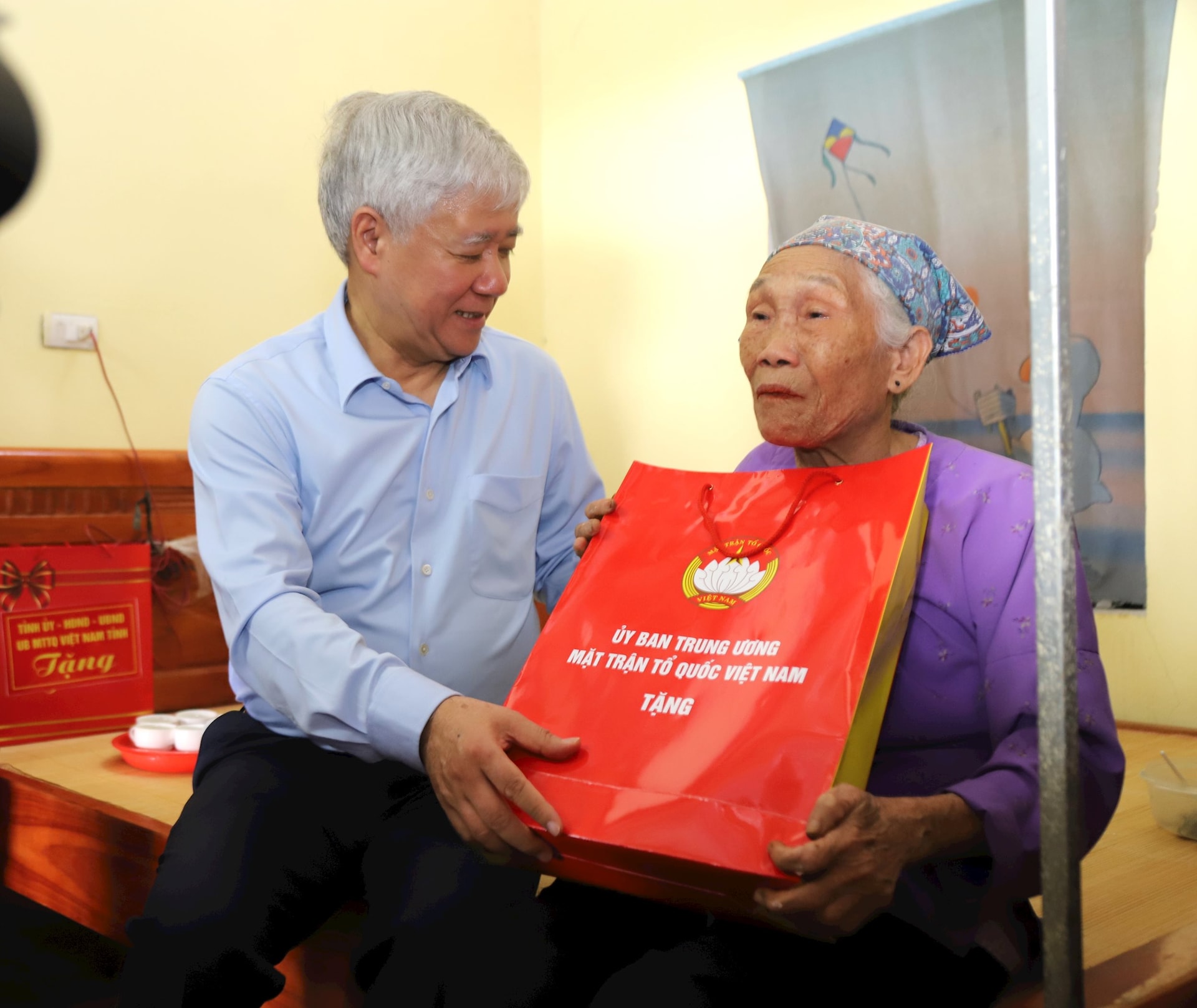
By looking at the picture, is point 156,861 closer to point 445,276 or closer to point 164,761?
point 164,761

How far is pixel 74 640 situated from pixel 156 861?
100cm

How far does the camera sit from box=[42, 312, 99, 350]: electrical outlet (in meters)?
2.59

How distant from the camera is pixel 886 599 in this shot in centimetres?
89

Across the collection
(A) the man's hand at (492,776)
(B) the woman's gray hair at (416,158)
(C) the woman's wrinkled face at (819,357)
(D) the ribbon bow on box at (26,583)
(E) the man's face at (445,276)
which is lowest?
(D) the ribbon bow on box at (26,583)

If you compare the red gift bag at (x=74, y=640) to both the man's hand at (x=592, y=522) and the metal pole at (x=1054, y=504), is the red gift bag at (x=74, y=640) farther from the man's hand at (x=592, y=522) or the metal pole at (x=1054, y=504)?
the metal pole at (x=1054, y=504)

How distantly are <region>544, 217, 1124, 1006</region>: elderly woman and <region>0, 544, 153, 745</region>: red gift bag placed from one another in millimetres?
1735

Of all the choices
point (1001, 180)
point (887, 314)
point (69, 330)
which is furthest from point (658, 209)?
point (887, 314)

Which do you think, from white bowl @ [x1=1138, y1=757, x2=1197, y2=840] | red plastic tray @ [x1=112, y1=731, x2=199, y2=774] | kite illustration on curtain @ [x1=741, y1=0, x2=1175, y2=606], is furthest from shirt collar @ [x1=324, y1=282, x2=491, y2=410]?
white bowl @ [x1=1138, y1=757, x2=1197, y2=840]

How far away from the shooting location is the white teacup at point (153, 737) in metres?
2.07

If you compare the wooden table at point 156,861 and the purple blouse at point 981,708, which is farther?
the wooden table at point 156,861

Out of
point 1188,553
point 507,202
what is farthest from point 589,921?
point 1188,553

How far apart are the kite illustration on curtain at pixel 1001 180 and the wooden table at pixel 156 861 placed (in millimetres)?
665

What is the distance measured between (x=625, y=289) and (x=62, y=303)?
165cm

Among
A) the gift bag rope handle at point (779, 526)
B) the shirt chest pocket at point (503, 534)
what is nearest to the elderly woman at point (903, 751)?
the gift bag rope handle at point (779, 526)
